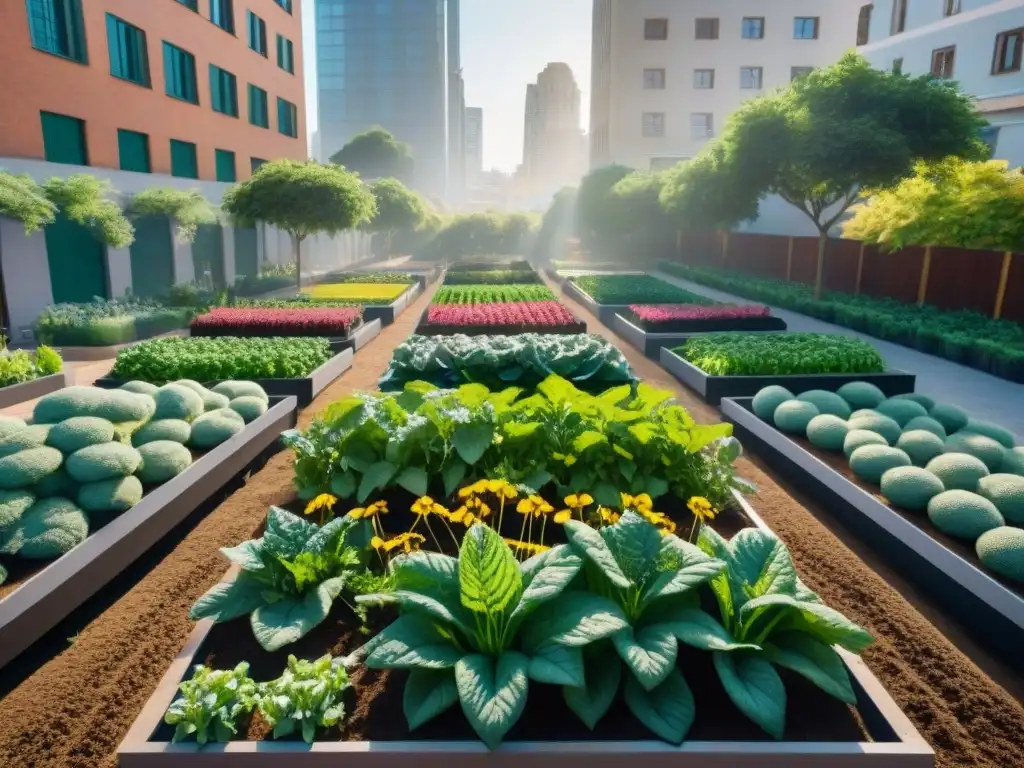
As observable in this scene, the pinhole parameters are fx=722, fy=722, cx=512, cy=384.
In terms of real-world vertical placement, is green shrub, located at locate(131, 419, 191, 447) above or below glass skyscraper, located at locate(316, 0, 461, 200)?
below

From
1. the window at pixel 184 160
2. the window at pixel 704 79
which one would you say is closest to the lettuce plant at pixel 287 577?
the window at pixel 184 160

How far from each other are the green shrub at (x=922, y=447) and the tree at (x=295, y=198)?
61.2 feet

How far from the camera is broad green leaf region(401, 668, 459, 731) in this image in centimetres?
312

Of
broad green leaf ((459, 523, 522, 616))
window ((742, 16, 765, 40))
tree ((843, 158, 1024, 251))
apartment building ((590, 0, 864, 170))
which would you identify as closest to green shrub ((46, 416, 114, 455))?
broad green leaf ((459, 523, 522, 616))

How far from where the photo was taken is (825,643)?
3551mm

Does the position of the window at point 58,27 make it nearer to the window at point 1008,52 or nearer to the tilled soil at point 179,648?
the tilled soil at point 179,648

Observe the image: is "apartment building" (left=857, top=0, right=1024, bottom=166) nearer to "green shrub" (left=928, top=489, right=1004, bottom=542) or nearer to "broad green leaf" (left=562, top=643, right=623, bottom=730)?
"green shrub" (left=928, top=489, right=1004, bottom=542)

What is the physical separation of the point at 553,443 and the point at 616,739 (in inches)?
98.6

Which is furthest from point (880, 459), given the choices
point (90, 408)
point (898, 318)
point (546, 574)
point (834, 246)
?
point (834, 246)

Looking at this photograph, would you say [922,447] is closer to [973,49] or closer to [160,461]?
[160,461]

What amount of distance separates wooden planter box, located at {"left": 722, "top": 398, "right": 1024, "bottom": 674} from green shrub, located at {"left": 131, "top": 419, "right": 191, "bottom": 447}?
5.89 meters

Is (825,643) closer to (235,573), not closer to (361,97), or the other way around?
(235,573)

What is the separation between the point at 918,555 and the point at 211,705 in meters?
4.75

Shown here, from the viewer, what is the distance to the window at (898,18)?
34.1m
